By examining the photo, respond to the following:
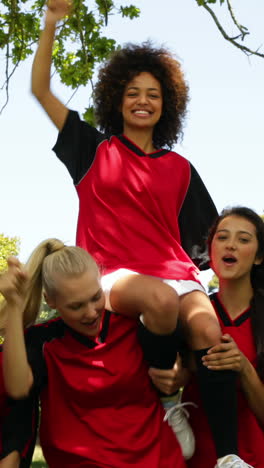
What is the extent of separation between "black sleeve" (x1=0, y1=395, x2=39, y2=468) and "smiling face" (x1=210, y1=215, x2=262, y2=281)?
1.18 m

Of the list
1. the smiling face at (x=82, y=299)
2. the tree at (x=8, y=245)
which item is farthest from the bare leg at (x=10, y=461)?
the tree at (x=8, y=245)

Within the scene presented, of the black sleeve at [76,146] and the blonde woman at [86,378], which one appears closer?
the blonde woman at [86,378]

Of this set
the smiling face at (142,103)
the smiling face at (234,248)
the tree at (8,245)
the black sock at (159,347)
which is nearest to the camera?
the black sock at (159,347)

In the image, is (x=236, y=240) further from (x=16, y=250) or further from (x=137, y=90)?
(x=16, y=250)

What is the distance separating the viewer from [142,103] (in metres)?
4.35

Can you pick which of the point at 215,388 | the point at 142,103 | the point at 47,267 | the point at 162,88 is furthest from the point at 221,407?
the point at 162,88

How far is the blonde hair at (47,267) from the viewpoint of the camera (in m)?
3.82

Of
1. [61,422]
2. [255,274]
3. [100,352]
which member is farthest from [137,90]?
[61,422]

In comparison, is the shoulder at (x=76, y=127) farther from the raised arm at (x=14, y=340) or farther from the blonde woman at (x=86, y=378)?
the raised arm at (x=14, y=340)

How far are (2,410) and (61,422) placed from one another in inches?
11.1

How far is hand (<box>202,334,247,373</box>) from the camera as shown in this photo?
12.1ft

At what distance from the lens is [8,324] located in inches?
144

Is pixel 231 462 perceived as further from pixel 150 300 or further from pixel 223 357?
pixel 150 300

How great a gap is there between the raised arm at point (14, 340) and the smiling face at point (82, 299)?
21cm
